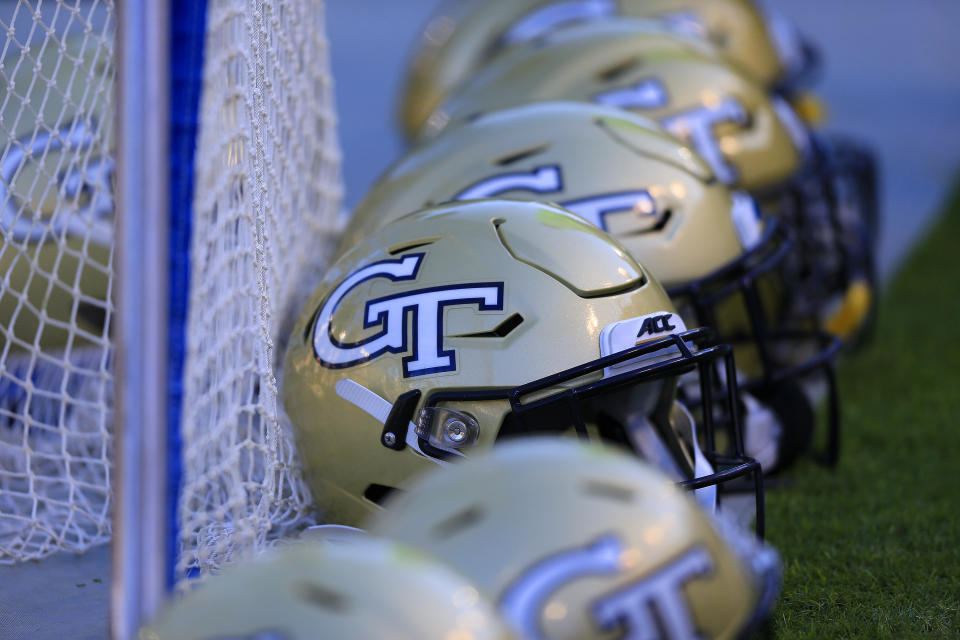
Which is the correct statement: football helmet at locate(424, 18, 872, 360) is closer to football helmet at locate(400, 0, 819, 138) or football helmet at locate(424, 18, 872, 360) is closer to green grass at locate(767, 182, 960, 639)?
green grass at locate(767, 182, 960, 639)

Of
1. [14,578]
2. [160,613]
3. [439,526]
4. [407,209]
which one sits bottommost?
[14,578]

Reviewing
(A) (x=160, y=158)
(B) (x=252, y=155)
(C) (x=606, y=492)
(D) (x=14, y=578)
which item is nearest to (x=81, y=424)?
(D) (x=14, y=578)

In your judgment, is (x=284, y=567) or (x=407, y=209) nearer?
(x=284, y=567)

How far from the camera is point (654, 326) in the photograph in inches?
65.6

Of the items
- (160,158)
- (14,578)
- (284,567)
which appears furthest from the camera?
(14,578)

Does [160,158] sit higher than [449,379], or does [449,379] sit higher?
[160,158]

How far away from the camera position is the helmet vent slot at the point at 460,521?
1.14 metres

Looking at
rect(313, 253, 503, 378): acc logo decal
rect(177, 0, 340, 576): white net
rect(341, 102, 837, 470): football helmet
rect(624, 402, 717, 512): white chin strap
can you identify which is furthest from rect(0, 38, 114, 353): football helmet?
rect(624, 402, 717, 512): white chin strap

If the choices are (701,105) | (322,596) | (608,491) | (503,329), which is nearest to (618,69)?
(701,105)

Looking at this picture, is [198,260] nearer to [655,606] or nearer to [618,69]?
[655,606]

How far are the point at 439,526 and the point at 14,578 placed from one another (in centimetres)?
107

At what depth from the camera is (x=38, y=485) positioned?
223 centimetres

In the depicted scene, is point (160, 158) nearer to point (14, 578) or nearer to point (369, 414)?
point (369, 414)

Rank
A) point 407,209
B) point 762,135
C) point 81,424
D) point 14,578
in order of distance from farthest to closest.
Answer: point 762,135 → point 81,424 → point 407,209 → point 14,578
